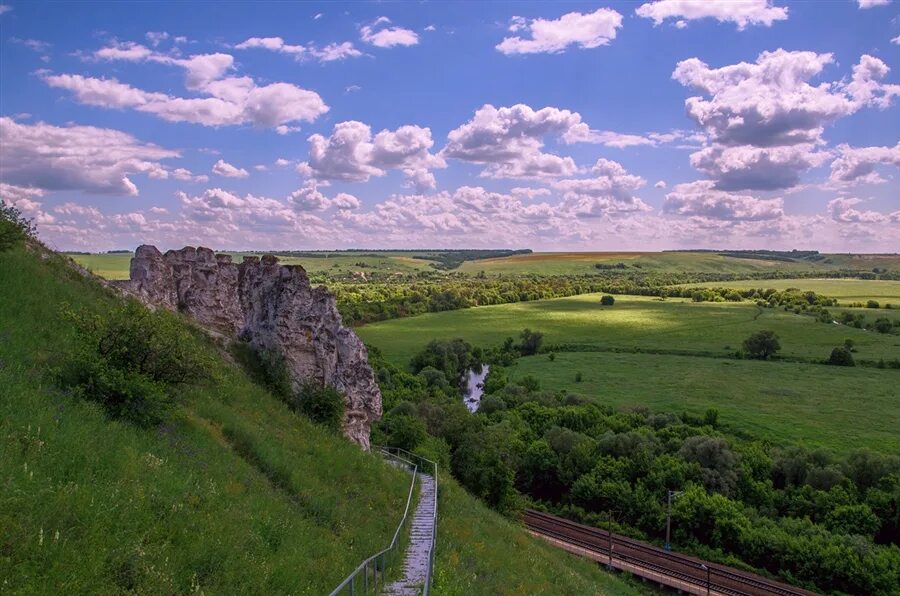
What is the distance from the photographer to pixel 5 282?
16.8 meters

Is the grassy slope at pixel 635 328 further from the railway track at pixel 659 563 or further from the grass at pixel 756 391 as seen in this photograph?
the railway track at pixel 659 563

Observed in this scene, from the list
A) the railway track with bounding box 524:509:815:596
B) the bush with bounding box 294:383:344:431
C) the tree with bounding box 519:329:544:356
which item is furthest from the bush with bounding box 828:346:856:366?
the bush with bounding box 294:383:344:431

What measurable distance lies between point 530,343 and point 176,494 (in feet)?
329

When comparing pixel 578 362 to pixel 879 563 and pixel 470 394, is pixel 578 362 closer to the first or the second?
pixel 470 394

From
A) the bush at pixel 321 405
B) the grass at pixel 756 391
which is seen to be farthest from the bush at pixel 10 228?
the grass at pixel 756 391

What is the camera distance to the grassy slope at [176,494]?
799 cm

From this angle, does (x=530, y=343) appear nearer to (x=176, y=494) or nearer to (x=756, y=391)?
(x=756, y=391)

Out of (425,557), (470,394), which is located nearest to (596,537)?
(425,557)

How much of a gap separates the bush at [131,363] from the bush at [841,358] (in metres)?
98.8

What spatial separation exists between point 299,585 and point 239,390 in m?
12.0

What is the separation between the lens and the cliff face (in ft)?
84.8

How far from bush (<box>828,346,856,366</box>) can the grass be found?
7.37 feet

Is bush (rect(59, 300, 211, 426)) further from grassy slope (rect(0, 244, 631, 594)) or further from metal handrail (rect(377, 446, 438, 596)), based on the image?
metal handrail (rect(377, 446, 438, 596))

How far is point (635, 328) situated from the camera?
125625 mm
